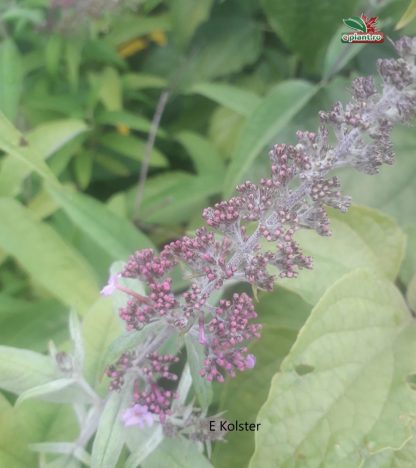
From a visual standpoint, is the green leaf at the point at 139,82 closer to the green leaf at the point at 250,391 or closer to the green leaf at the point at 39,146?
the green leaf at the point at 39,146

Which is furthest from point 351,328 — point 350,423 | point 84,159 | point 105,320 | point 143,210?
point 84,159

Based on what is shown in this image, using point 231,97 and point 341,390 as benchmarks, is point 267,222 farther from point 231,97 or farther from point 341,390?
point 231,97

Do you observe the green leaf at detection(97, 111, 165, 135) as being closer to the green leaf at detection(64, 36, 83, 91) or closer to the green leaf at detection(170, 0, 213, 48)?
the green leaf at detection(64, 36, 83, 91)

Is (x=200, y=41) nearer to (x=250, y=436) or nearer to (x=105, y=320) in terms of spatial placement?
(x=105, y=320)

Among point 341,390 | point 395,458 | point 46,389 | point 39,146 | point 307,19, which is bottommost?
point 395,458

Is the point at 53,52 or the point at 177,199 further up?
the point at 53,52

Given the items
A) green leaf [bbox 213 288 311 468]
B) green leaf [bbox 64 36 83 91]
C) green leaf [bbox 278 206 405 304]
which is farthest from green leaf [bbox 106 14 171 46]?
green leaf [bbox 213 288 311 468]

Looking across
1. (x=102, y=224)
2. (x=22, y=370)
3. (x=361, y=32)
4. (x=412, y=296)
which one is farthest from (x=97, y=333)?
(x=361, y=32)


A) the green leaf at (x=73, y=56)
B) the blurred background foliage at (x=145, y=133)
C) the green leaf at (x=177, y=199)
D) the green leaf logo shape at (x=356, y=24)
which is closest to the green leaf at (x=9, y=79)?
the blurred background foliage at (x=145, y=133)
